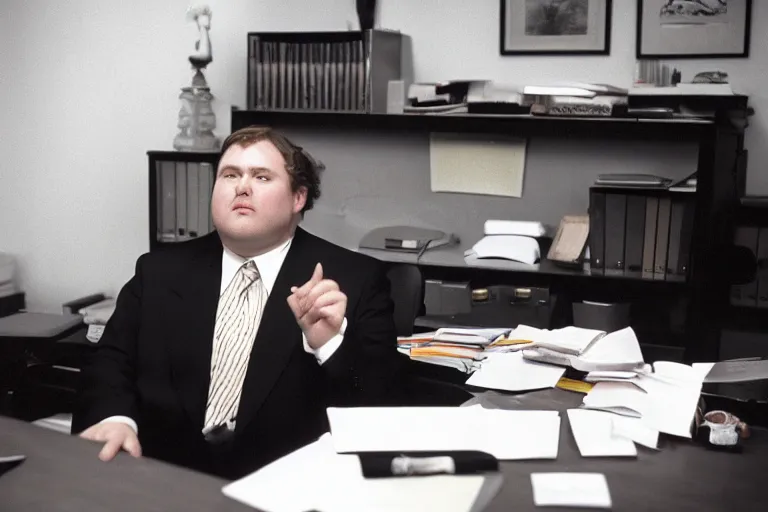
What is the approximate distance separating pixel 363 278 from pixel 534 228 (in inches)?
48.3

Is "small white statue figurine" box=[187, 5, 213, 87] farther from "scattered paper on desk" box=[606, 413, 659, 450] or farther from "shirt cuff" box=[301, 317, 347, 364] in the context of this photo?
"scattered paper on desk" box=[606, 413, 659, 450]

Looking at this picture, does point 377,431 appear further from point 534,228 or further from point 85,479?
point 534,228

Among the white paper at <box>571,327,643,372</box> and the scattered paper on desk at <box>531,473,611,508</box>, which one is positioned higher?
the white paper at <box>571,327,643,372</box>

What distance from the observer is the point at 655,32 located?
306 centimetres

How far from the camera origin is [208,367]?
189 centimetres

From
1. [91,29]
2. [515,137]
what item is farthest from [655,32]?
[91,29]

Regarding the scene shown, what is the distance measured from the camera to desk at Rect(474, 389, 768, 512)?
4.10 ft

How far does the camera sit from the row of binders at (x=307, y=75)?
3162 mm

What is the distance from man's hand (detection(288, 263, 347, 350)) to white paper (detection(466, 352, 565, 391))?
0.33 m

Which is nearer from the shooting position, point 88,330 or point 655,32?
point 655,32

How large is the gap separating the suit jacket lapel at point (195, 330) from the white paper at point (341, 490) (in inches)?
23.3

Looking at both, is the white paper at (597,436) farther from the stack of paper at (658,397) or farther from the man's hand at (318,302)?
the man's hand at (318,302)

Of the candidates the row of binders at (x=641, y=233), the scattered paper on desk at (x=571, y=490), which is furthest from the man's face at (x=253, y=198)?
the row of binders at (x=641, y=233)

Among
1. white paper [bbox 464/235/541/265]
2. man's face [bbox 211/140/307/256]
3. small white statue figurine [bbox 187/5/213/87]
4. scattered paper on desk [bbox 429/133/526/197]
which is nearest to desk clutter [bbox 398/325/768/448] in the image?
man's face [bbox 211/140/307/256]
